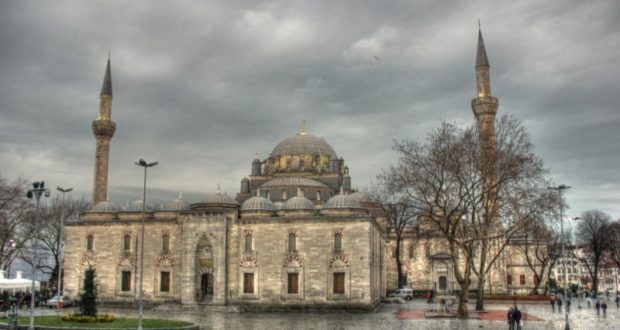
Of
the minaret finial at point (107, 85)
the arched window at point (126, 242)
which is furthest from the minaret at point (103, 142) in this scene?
the arched window at point (126, 242)

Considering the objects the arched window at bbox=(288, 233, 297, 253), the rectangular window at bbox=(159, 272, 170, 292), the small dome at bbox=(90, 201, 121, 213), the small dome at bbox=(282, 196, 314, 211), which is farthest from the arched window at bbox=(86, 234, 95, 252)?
the arched window at bbox=(288, 233, 297, 253)

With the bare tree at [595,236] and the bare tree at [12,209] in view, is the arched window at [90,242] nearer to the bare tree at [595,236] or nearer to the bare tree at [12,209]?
the bare tree at [12,209]

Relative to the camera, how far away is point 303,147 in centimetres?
5688

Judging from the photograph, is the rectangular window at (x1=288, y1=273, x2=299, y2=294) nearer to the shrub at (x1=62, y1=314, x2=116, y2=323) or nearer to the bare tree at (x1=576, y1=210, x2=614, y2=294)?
the shrub at (x1=62, y1=314, x2=116, y2=323)

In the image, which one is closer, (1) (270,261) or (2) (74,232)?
(1) (270,261)

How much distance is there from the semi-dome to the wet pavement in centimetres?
1728

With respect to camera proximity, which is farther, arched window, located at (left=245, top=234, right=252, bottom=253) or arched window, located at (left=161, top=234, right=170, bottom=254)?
arched window, located at (left=161, top=234, right=170, bottom=254)

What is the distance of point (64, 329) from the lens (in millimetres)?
21578

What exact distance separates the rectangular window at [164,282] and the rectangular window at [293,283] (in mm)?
8734

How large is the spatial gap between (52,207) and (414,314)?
3848cm

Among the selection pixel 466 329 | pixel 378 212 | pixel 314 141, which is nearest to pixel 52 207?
pixel 314 141

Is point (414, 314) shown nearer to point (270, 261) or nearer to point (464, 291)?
point (464, 291)

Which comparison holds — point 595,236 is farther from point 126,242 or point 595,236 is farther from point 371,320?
point 126,242

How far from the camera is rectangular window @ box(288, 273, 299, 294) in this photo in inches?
1451
